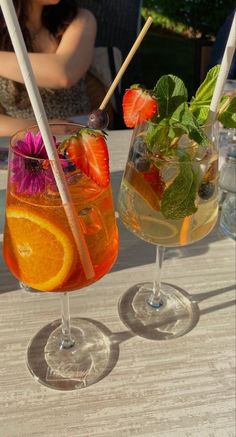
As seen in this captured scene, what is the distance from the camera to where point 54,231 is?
0.55m

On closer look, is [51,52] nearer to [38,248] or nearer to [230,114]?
[230,114]

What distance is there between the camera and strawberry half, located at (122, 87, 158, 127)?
58cm

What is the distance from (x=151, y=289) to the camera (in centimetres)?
83

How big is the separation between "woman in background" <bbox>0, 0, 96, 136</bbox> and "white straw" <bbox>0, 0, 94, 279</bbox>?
3.51ft

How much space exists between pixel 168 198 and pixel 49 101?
1.21 metres

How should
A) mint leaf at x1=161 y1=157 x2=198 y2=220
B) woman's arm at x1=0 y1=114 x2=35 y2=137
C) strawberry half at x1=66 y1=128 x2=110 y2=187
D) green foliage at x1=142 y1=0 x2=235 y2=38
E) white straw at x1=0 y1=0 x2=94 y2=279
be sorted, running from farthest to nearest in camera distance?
green foliage at x1=142 y1=0 x2=235 y2=38
woman's arm at x1=0 y1=114 x2=35 y2=137
mint leaf at x1=161 y1=157 x2=198 y2=220
strawberry half at x1=66 y1=128 x2=110 y2=187
white straw at x1=0 y1=0 x2=94 y2=279

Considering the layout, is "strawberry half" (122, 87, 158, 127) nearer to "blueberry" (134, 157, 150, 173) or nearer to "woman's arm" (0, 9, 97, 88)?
"blueberry" (134, 157, 150, 173)

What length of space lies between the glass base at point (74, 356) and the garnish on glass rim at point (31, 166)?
26 centimetres

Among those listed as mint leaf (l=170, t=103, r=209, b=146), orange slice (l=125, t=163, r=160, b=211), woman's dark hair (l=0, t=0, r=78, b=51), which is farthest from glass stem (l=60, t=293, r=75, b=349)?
woman's dark hair (l=0, t=0, r=78, b=51)

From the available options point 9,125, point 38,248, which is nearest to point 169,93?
point 38,248

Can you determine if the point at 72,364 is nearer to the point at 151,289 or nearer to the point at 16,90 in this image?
the point at 151,289

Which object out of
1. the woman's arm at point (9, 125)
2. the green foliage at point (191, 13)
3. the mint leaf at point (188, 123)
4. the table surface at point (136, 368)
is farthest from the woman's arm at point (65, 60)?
the green foliage at point (191, 13)

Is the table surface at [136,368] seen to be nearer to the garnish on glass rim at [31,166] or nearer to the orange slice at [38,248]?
the orange slice at [38,248]

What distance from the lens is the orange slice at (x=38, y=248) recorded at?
0.55 metres
